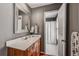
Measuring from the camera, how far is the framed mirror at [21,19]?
1454 mm

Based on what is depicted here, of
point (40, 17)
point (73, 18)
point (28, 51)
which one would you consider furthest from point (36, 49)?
point (73, 18)

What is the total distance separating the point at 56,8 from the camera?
1503 millimetres

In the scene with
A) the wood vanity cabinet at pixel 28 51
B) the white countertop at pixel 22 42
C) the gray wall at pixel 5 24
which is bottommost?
the wood vanity cabinet at pixel 28 51

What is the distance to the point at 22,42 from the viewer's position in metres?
1.47

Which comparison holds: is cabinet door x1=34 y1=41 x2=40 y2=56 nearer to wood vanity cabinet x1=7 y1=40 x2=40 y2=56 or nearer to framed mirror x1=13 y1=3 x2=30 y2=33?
wood vanity cabinet x1=7 y1=40 x2=40 y2=56

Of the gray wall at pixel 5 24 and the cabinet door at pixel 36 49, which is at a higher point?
the gray wall at pixel 5 24

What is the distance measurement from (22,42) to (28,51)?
0.16m

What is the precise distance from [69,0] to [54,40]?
66cm

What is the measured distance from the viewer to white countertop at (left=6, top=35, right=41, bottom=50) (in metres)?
1.39

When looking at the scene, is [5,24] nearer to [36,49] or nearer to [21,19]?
[21,19]

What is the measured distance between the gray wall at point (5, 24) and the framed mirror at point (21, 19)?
0.20 ft

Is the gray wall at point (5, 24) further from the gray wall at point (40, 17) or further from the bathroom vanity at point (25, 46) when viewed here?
the gray wall at point (40, 17)

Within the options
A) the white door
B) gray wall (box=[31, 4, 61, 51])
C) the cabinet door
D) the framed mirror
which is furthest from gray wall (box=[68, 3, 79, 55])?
the framed mirror

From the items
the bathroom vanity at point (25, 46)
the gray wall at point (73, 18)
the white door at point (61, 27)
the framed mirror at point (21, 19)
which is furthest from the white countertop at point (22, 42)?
the gray wall at point (73, 18)
